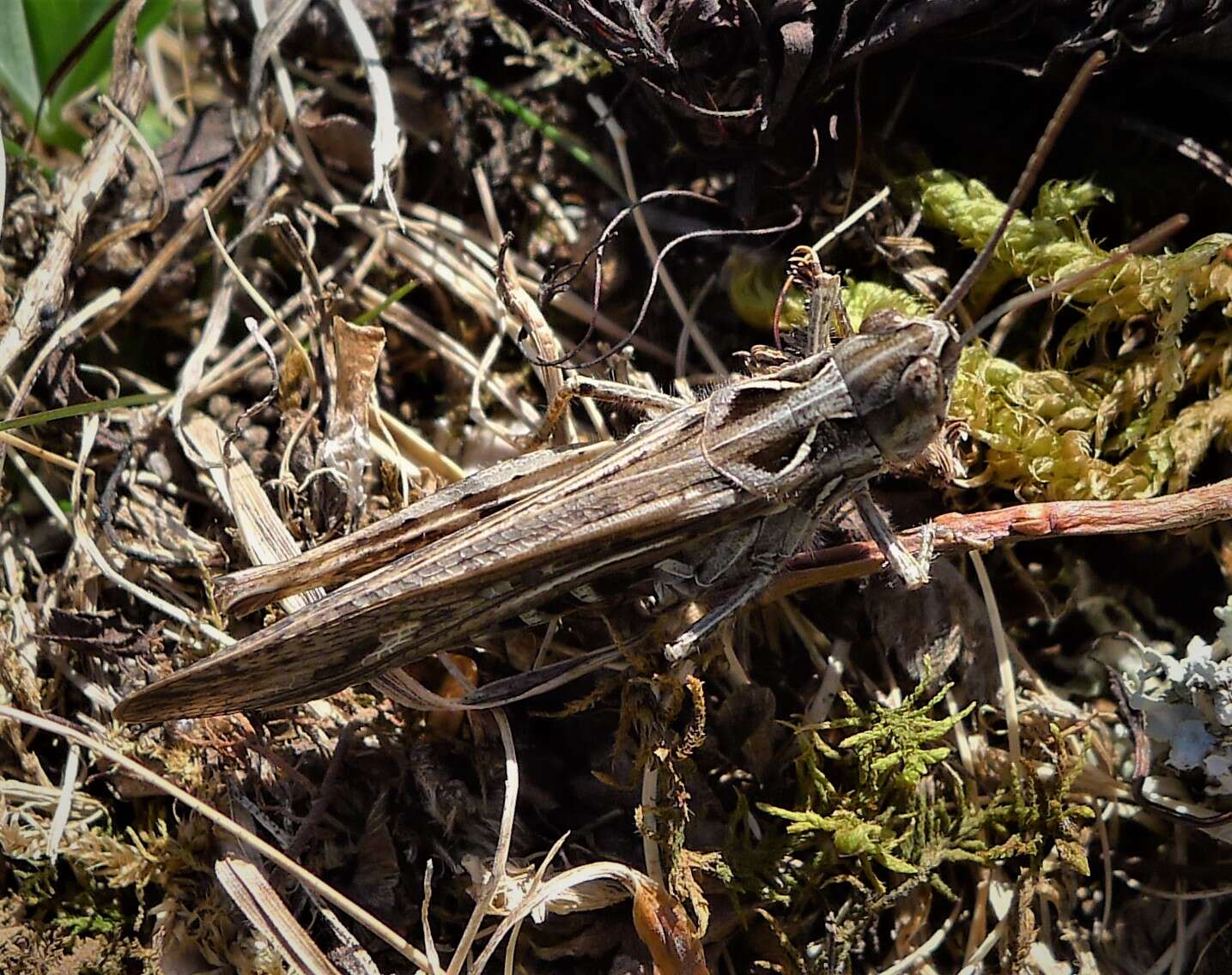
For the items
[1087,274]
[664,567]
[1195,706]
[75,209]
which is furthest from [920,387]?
[75,209]

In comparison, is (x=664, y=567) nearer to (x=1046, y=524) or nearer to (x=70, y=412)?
(x=1046, y=524)

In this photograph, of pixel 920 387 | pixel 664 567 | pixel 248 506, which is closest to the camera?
pixel 920 387

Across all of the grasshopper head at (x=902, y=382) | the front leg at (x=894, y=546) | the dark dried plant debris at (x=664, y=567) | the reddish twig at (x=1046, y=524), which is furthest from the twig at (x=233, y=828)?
the grasshopper head at (x=902, y=382)

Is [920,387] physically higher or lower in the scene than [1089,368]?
higher

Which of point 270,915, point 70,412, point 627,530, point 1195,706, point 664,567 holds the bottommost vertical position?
point 1195,706

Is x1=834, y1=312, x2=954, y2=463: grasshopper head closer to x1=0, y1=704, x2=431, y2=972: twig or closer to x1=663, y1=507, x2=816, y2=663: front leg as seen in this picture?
x1=663, y1=507, x2=816, y2=663: front leg

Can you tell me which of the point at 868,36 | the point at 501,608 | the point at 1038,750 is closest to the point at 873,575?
the point at 1038,750

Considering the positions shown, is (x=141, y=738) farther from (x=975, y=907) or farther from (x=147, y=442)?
(x=975, y=907)
